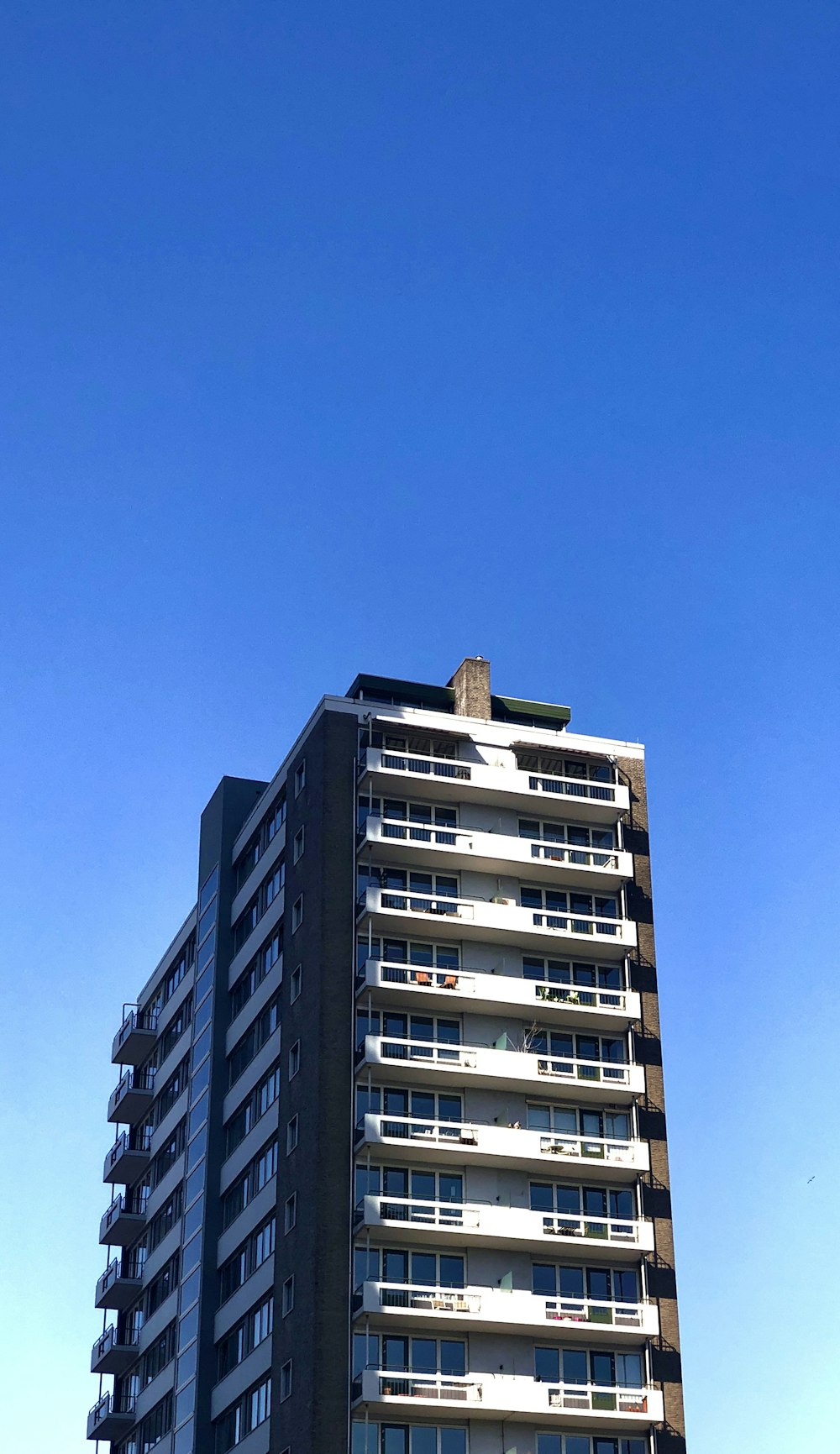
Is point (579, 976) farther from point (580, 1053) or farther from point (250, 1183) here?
point (250, 1183)

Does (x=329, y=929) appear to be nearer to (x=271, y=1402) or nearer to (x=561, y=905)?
(x=561, y=905)

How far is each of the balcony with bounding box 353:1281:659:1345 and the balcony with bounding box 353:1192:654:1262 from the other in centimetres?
175

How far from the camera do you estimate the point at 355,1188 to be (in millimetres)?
73812

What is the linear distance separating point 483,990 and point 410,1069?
4468mm

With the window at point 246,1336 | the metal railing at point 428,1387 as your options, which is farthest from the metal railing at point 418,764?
the metal railing at point 428,1387

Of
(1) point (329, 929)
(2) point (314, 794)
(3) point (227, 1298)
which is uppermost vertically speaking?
(2) point (314, 794)

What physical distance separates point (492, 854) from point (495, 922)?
276 centimetres

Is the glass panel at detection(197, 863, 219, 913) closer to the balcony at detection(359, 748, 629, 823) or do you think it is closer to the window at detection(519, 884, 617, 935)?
the balcony at detection(359, 748, 629, 823)

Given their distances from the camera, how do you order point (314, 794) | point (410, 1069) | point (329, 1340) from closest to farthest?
point (329, 1340) < point (410, 1069) < point (314, 794)

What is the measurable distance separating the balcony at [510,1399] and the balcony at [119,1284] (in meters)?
30.2

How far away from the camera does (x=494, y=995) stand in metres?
78.2

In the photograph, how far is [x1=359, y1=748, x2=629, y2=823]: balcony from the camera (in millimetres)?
80812

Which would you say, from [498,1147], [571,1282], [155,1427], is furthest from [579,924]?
[155,1427]

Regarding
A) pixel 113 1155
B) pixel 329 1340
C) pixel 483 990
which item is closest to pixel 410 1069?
pixel 483 990
